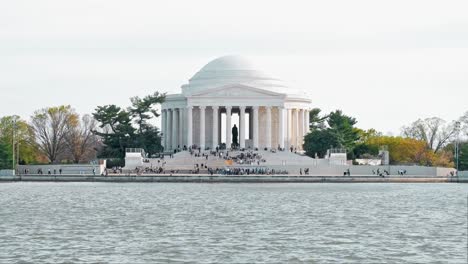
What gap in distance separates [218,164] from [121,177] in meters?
15.7

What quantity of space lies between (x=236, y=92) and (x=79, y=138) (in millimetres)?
25072

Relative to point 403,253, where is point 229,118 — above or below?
above

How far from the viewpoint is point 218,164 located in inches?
5310

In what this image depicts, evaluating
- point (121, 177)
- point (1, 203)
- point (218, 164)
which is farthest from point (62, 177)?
point (1, 203)

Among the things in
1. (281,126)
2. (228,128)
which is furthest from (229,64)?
(228,128)

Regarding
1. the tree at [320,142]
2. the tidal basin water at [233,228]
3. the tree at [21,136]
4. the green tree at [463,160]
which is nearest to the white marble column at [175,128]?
the tree at [21,136]

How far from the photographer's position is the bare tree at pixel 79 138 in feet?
538

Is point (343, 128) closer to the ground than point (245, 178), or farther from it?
farther from it

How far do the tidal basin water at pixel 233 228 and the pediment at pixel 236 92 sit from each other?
207ft

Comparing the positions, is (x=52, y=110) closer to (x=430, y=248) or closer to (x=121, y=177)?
(x=121, y=177)

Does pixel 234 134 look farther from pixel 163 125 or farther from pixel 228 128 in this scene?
pixel 163 125

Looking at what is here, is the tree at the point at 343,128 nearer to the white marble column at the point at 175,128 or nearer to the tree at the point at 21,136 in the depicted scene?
the white marble column at the point at 175,128

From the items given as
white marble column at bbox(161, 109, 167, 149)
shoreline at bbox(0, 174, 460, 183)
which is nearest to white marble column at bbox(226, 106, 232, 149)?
white marble column at bbox(161, 109, 167, 149)

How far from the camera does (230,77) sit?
16238 cm
